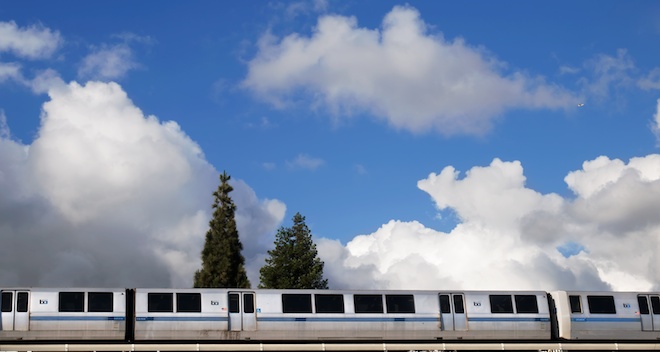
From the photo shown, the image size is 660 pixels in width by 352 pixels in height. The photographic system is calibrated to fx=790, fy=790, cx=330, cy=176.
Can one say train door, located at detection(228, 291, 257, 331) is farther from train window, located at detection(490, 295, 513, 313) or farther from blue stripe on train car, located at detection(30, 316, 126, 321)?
train window, located at detection(490, 295, 513, 313)

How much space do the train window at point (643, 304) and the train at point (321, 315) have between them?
0.17 ft

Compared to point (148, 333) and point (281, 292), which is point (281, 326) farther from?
point (148, 333)

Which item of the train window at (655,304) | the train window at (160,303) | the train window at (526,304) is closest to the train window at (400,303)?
the train window at (526,304)

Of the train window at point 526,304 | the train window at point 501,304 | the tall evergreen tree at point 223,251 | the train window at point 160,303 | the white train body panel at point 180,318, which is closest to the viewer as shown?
the white train body panel at point 180,318

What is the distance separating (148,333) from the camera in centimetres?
3700

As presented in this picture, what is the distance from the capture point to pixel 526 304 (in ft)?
133

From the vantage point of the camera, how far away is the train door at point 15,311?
118 ft

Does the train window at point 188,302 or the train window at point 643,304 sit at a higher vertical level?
the train window at point 188,302

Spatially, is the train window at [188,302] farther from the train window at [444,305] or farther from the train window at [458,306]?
the train window at [458,306]

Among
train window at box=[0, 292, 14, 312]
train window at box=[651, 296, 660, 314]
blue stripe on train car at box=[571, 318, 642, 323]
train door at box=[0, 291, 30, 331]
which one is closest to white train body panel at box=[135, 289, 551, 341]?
blue stripe on train car at box=[571, 318, 642, 323]

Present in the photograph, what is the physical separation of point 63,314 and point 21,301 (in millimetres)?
1979

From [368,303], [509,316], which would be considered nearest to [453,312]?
[509,316]

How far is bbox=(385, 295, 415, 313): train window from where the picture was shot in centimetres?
3928

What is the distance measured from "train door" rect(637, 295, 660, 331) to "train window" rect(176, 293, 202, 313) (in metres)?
23.0
